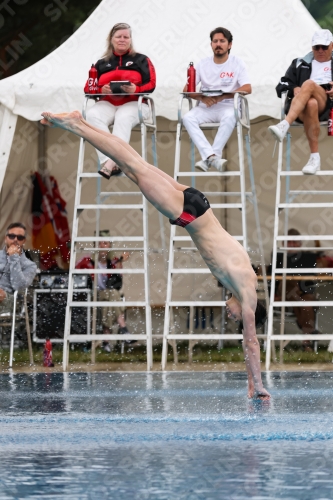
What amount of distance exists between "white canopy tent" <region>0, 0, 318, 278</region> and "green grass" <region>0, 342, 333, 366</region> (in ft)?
5.77

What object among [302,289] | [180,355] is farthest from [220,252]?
[302,289]

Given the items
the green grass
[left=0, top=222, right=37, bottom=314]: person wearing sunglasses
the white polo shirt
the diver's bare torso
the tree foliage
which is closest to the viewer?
the diver's bare torso

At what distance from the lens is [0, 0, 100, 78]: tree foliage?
63.2 feet

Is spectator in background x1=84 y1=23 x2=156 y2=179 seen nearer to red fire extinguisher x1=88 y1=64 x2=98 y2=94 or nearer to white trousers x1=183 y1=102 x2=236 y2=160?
red fire extinguisher x1=88 y1=64 x2=98 y2=94

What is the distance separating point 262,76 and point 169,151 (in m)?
2.45

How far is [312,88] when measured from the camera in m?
10.4

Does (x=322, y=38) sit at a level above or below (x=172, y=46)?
below

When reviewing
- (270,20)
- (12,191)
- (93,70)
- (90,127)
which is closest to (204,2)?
(270,20)

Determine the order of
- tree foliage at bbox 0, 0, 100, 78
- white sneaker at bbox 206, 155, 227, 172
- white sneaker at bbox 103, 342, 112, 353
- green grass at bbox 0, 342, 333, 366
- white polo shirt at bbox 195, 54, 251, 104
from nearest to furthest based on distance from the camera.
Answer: white sneaker at bbox 206, 155, 227, 172, white polo shirt at bbox 195, 54, 251, 104, green grass at bbox 0, 342, 333, 366, white sneaker at bbox 103, 342, 112, 353, tree foliage at bbox 0, 0, 100, 78

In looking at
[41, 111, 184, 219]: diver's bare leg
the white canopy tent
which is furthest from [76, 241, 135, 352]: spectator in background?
[41, 111, 184, 219]: diver's bare leg

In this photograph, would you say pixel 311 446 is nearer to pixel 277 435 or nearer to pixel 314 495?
pixel 277 435

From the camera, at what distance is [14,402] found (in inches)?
288

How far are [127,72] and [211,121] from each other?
1.02 metres

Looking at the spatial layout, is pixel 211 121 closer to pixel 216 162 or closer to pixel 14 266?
pixel 216 162
